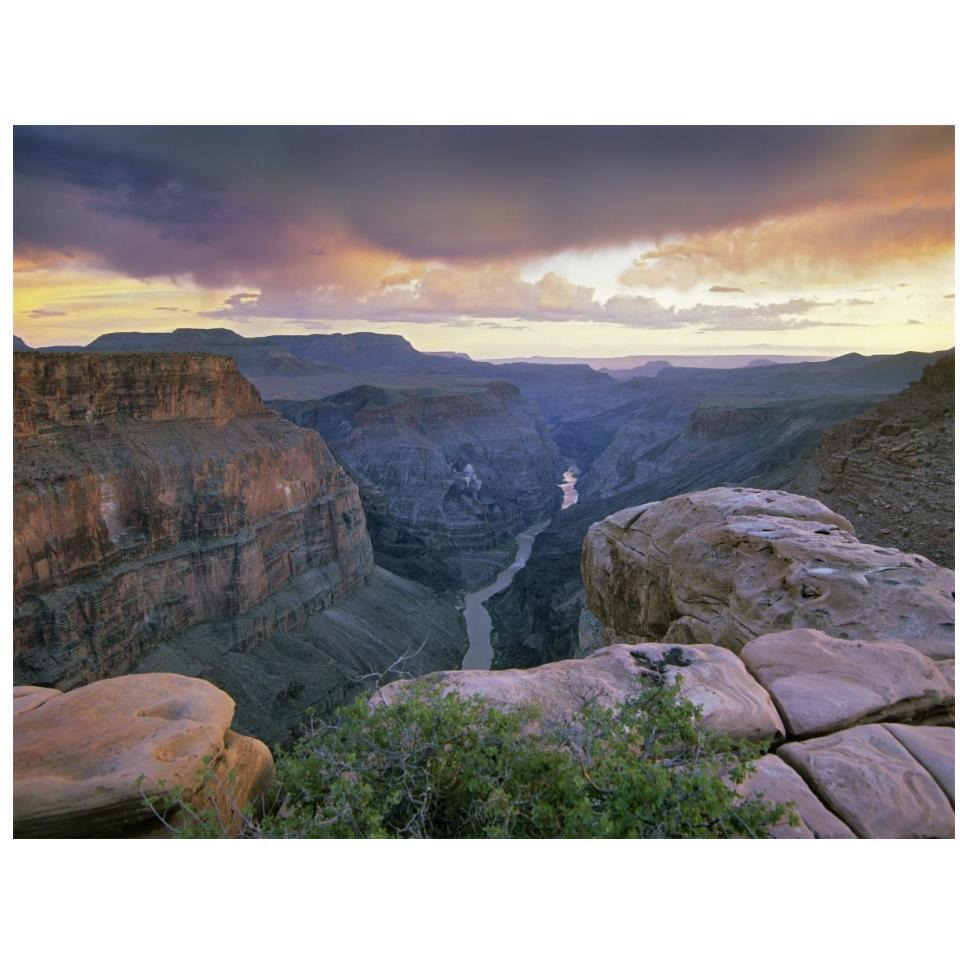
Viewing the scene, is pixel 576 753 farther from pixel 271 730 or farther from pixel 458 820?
pixel 271 730

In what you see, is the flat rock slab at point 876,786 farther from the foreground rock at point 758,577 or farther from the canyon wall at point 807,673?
the foreground rock at point 758,577

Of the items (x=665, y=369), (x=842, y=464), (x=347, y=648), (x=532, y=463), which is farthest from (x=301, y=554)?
(x=665, y=369)

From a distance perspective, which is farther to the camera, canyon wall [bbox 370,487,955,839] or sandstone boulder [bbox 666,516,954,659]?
sandstone boulder [bbox 666,516,954,659]

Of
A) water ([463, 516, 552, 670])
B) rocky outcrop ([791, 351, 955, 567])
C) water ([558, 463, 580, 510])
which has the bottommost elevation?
water ([463, 516, 552, 670])

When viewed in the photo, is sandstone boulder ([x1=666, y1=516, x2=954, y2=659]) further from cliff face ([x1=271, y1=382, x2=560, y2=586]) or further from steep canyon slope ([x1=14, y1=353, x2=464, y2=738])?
cliff face ([x1=271, y1=382, x2=560, y2=586])

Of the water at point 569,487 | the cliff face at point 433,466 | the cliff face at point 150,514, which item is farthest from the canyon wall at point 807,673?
the water at point 569,487

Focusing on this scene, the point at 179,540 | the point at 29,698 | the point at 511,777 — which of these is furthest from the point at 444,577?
the point at 511,777

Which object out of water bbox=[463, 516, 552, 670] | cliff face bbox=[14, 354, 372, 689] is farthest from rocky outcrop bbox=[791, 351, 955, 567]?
cliff face bbox=[14, 354, 372, 689]
